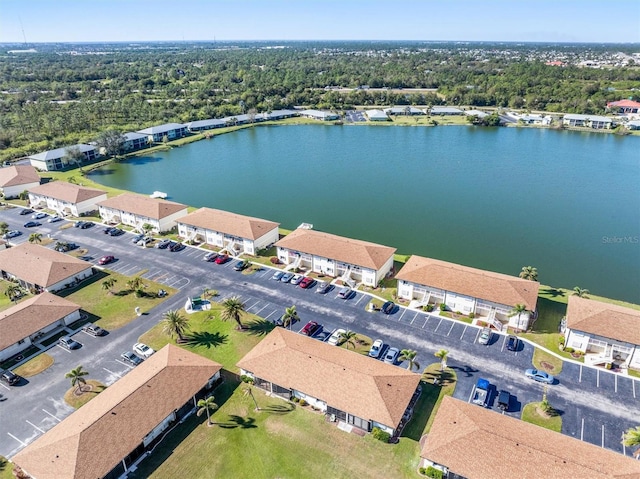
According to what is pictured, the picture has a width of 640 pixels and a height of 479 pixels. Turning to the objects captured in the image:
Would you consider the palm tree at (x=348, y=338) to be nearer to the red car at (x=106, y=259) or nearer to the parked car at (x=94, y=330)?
the parked car at (x=94, y=330)

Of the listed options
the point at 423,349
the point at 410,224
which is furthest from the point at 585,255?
the point at 423,349

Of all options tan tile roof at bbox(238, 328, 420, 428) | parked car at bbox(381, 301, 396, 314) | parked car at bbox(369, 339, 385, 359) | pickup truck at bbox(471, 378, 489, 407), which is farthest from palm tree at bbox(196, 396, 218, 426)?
pickup truck at bbox(471, 378, 489, 407)

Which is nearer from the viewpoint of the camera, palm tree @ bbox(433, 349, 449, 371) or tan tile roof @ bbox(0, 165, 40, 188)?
palm tree @ bbox(433, 349, 449, 371)

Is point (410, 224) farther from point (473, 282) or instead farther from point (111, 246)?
point (111, 246)

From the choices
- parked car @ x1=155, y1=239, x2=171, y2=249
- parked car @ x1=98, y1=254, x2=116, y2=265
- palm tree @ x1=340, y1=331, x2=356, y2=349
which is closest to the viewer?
palm tree @ x1=340, y1=331, x2=356, y2=349

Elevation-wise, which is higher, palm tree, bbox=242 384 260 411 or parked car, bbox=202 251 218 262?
parked car, bbox=202 251 218 262

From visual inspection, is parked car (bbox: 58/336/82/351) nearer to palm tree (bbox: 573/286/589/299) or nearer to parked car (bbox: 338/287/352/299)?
parked car (bbox: 338/287/352/299)

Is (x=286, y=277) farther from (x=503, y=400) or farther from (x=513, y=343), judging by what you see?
(x=503, y=400)
